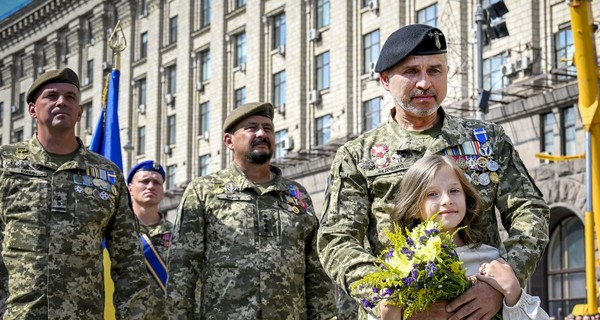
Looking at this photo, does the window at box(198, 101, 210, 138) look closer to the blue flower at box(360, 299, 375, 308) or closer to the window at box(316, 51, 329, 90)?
the window at box(316, 51, 329, 90)

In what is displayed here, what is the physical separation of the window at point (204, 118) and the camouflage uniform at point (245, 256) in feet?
117

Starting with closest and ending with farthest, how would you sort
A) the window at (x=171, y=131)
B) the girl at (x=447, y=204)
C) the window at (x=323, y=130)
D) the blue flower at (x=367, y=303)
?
1. the blue flower at (x=367, y=303)
2. the girl at (x=447, y=204)
3. the window at (x=323, y=130)
4. the window at (x=171, y=131)

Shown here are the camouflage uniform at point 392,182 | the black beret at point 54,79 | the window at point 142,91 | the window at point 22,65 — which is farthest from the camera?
the window at point 22,65

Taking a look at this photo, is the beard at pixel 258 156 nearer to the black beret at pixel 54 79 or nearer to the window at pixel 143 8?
the black beret at pixel 54 79

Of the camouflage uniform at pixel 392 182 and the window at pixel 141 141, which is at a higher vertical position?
the window at pixel 141 141

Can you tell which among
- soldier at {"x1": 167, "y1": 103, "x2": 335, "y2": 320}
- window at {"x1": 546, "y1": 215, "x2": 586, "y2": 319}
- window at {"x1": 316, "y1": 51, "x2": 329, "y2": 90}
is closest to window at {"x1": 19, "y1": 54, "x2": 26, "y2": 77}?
window at {"x1": 316, "y1": 51, "x2": 329, "y2": 90}

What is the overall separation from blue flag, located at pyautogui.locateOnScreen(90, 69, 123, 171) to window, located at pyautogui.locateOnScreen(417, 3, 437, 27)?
20874 millimetres

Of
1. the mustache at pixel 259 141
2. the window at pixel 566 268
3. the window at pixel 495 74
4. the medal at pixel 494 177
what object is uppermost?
the window at pixel 495 74

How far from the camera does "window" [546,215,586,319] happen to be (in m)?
27.8

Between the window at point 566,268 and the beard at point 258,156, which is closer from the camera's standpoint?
the beard at point 258,156

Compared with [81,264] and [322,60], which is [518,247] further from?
[322,60]

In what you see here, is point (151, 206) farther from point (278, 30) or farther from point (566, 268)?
point (278, 30)

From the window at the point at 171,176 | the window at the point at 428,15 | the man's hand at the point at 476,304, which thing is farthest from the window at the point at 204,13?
the man's hand at the point at 476,304

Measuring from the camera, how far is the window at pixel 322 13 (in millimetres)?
37344
